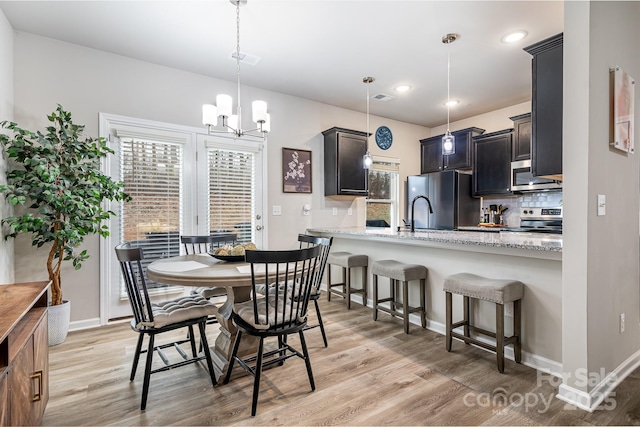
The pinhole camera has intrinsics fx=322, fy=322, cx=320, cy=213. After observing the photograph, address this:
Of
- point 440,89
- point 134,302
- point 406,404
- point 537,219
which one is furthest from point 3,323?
point 537,219

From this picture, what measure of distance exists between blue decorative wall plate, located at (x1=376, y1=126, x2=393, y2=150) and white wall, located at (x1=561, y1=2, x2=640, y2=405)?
3.45 meters

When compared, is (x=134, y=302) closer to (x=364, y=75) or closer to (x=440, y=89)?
(x=364, y=75)

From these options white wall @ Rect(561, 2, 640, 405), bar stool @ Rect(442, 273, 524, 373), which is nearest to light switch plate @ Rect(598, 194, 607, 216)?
white wall @ Rect(561, 2, 640, 405)

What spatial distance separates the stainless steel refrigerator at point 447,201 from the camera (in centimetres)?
507

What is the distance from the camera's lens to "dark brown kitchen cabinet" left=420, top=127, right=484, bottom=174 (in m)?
5.12

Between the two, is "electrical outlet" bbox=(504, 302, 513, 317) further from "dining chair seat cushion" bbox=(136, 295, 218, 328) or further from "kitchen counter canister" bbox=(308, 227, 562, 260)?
"dining chair seat cushion" bbox=(136, 295, 218, 328)

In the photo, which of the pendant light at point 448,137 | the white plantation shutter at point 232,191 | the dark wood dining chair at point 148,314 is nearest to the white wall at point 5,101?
the dark wood dining chair at point 148,314

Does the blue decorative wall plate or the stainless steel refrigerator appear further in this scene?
the blue decorative wall plate

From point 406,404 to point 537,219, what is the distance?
389 centimetres

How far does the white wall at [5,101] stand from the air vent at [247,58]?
180 centimetres

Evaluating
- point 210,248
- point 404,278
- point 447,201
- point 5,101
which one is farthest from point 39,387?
point 447,201

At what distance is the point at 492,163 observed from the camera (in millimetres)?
4797

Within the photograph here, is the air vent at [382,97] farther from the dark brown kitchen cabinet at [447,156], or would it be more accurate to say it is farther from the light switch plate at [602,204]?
the light switch plate at [602,204]

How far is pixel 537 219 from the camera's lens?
15.1 feet
